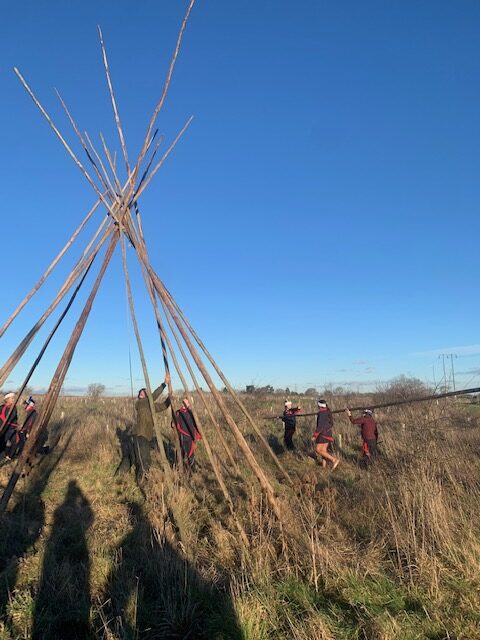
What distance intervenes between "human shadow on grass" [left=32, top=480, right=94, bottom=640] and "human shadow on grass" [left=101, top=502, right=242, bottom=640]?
0.63 feet

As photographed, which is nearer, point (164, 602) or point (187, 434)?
point (164, 602)

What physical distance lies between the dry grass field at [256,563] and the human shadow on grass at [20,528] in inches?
0.9

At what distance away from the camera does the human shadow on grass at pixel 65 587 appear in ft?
10.8

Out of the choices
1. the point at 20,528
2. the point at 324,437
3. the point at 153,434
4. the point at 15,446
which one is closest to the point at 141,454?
the point at 153,434

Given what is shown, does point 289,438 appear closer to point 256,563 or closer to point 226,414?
point 226,414

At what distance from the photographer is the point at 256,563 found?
385cm

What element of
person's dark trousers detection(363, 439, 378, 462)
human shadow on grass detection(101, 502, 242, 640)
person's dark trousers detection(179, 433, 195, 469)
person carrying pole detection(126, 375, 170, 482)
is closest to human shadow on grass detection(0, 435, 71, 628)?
human shadow on grass detection(101, 502, 242, 640)

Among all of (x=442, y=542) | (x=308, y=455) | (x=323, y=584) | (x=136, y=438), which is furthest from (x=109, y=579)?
(x=308, y=455)

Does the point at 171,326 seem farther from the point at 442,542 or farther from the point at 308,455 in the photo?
the point at 308,455

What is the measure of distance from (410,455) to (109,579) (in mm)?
4172

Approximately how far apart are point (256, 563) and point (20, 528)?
3.01 meters

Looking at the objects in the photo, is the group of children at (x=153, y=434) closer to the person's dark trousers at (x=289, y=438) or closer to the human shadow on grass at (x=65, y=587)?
the person's dark trousers at (x=289, y=438)

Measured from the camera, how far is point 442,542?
389 cm

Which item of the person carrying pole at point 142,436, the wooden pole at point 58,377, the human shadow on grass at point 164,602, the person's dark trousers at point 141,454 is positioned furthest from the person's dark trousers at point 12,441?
the human shadow on grass at point 164,602
